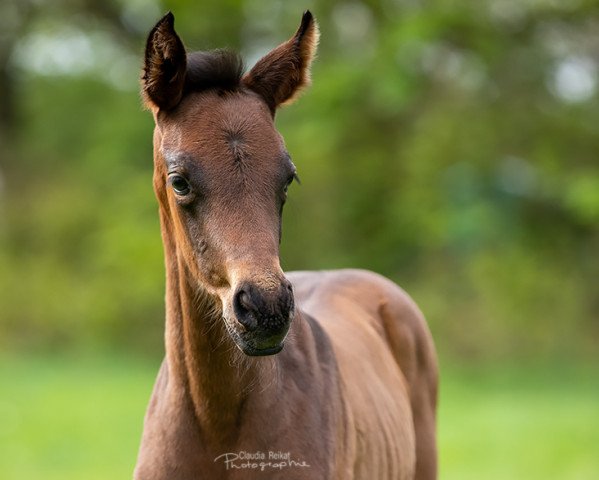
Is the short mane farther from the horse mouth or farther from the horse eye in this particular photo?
the horse mouth

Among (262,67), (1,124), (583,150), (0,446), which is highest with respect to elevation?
(1,124)

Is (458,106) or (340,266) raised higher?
(458,106)

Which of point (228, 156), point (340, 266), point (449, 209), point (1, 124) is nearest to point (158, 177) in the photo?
point (228, 156)

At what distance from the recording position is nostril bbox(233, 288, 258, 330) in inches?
136

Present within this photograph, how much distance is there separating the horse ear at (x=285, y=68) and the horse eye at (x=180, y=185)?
1.81ft

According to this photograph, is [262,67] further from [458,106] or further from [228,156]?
[458,106]

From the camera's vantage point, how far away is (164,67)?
3971mm

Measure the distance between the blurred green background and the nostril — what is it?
9.62 metres

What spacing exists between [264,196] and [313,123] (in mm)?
13563

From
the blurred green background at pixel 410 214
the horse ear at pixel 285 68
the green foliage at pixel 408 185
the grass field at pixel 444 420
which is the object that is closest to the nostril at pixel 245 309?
the horse ear at pixel 285 68

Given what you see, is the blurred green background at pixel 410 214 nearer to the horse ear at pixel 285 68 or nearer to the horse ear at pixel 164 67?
the horse ear at pixel 285 68

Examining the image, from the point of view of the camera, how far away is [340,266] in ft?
58.1

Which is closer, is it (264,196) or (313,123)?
(264,196)

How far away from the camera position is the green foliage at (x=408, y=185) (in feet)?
53.4
